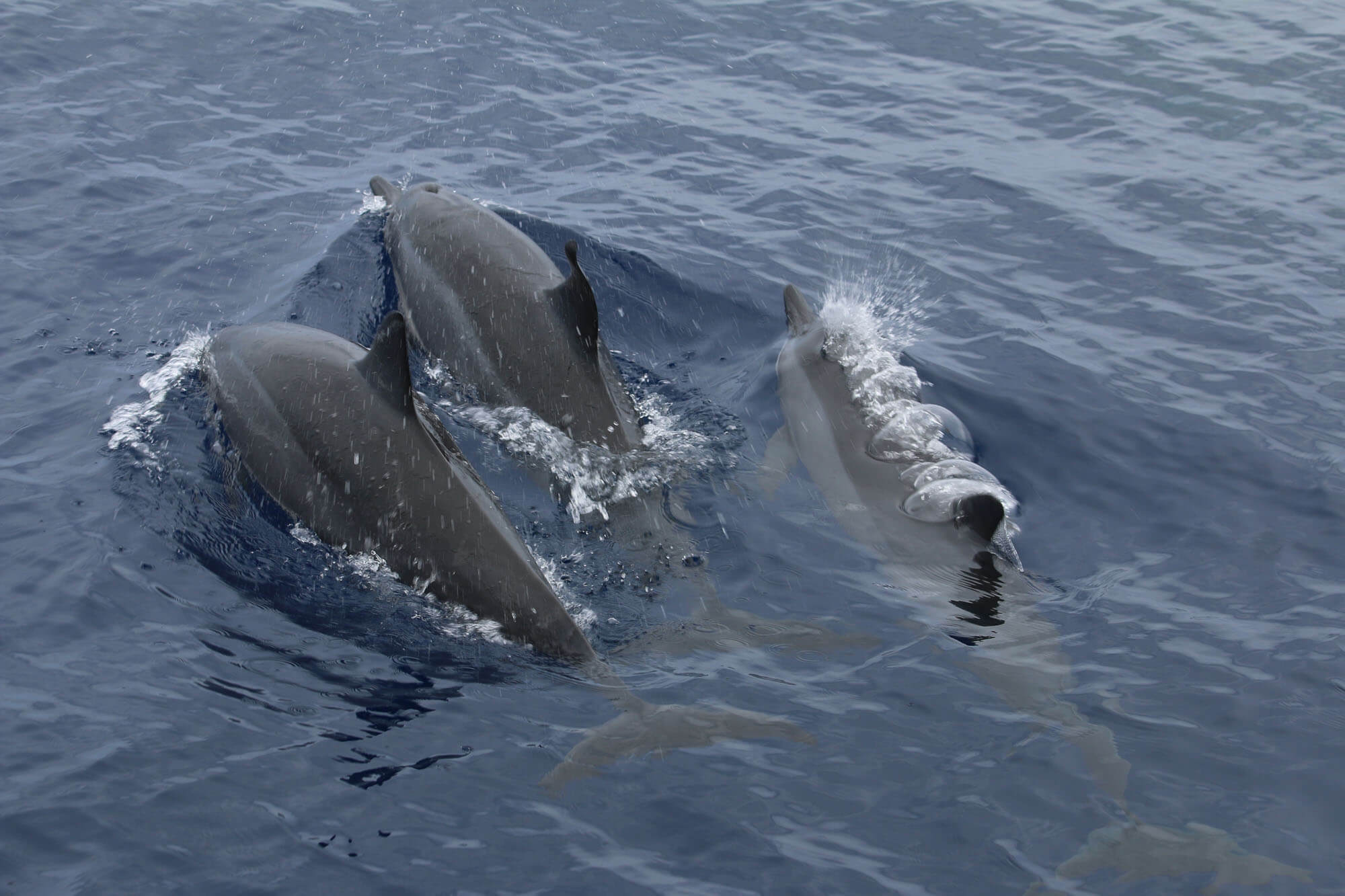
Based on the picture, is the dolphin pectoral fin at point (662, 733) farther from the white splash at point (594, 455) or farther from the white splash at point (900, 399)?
the white splash at point (900, 399)

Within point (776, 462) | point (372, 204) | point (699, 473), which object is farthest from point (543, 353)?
point (372, 204)

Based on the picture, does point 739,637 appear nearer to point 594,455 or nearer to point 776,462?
point 594,455

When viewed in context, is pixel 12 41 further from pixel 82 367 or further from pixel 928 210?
pixel 928 210

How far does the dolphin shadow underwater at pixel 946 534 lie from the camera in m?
6.27

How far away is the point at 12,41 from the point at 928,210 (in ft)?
50.8

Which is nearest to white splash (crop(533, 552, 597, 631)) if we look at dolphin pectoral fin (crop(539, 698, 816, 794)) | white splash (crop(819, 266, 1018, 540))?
dolphin pectoral fin (crop(539, 698, 816, 794))

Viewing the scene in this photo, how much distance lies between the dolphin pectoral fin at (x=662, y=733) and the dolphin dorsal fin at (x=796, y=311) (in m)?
6.36

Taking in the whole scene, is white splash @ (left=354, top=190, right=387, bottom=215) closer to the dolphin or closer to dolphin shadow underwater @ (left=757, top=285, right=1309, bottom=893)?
the dolphin

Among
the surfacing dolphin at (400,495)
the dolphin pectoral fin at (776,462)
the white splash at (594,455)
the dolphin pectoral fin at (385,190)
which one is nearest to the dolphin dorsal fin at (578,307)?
the white splash at (594,455)

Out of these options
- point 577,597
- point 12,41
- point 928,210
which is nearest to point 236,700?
point 577,597

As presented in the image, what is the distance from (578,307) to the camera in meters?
10.1

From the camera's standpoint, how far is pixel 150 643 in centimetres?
759

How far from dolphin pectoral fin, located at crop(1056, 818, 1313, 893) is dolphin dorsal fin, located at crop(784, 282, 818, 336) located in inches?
285

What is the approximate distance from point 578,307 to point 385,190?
188 inches
